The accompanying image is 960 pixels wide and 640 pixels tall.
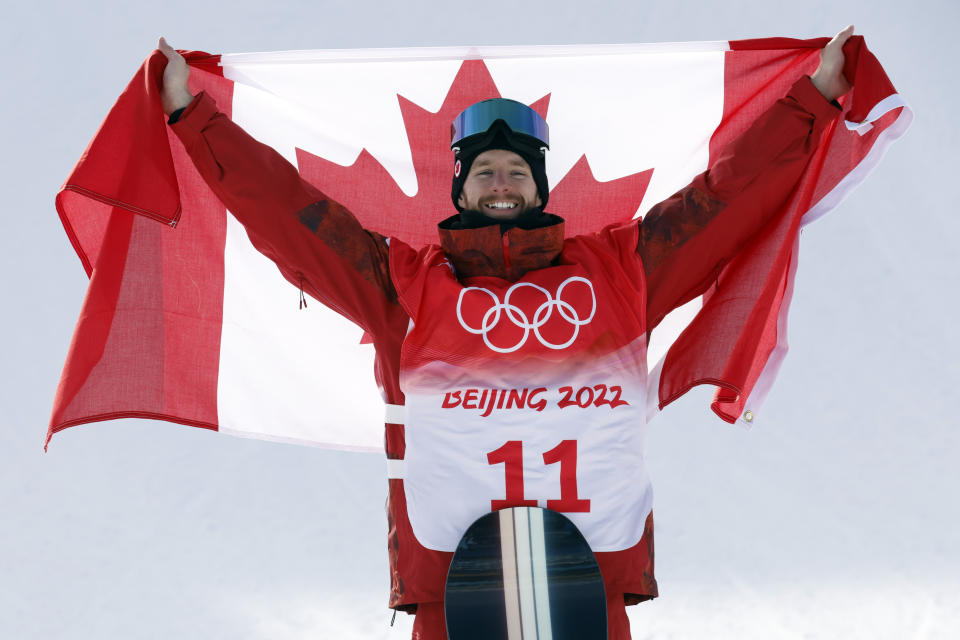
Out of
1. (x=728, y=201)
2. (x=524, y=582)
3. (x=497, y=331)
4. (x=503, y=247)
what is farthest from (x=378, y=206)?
(x=524, y=582)

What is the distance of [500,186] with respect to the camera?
109 inches

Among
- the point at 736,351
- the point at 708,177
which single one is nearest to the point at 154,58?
the point at 708,177

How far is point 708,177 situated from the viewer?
109 inches

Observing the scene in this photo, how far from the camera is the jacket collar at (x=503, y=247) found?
2598 mm

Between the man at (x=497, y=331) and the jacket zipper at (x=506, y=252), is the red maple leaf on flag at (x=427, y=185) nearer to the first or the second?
the man at (x=497, y=331)

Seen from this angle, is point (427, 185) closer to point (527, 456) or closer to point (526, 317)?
point (526, 317)

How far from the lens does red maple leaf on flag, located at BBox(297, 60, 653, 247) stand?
3.20 meters

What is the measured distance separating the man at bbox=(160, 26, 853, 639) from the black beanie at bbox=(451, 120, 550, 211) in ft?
0.38

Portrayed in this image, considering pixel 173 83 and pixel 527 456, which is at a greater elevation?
pixel 173 83

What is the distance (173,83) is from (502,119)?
0.80m

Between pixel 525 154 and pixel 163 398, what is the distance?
1.16 m

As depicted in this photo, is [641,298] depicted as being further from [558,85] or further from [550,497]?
[558,85]

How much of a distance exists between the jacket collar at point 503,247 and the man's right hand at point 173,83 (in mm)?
695

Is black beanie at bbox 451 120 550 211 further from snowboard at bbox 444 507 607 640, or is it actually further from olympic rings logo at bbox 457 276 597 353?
snowboard at bbox 444 507 607 640
